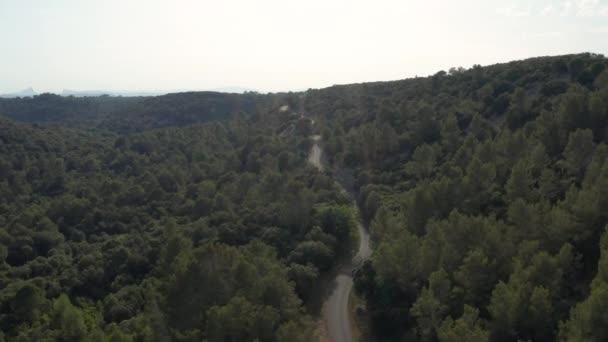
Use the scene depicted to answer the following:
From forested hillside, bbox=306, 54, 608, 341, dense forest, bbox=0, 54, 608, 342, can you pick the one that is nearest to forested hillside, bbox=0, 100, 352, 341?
dense forest, bbox=0, 54, 608, 342

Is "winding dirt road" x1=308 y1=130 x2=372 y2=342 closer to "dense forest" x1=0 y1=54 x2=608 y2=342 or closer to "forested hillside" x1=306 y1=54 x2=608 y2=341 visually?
"dense forest" x1=0 y1=54 x2=608 y2=342

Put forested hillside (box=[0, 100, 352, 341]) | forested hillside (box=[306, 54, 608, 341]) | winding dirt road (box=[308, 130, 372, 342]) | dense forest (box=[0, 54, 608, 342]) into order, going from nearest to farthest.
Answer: forested hillside (box=[306, 54, 608, 341]) < dense forest (box=[0, 54, 608, 342]) < forested hillside (box=[0, 100, 352, 341]) < winding dirt road (box=[308, 130, 372, 342])

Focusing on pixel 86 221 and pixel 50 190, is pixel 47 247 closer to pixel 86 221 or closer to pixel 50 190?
pixel 86 221

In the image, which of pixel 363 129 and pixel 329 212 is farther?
pixel 363 129

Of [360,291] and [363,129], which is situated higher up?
[363,129]

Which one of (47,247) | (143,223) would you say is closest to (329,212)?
(143,223)

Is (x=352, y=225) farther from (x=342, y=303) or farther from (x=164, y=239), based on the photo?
(x=164, y=239)

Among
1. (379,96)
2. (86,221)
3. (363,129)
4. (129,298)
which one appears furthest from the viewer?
(379,96)
